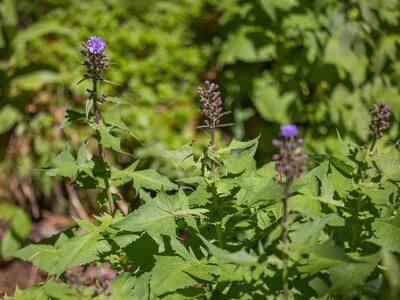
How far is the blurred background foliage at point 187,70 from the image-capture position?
164 inches

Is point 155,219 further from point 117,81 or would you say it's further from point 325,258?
point 117,81

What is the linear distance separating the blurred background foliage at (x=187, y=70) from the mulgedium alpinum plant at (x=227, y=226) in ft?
6.41

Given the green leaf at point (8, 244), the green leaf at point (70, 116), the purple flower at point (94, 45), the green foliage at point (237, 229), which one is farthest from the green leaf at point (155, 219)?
the green leaf at point (8, 244)

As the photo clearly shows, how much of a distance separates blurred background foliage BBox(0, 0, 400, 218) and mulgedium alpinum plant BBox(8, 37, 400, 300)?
1955mm

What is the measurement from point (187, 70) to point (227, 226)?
3.18 metres

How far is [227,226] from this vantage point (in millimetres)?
1945

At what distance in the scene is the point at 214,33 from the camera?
5.23 metres

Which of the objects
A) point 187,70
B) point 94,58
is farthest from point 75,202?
point 94,58

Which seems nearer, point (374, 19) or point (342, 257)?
point (342, 257)

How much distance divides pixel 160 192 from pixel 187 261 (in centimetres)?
25

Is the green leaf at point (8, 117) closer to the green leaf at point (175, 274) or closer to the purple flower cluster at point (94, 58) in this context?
the purple flower cluster at point (94, 58)

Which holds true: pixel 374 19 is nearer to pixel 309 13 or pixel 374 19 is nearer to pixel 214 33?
pixel 309 13

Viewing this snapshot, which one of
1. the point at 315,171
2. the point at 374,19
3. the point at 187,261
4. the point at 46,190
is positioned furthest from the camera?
the point at 46,190

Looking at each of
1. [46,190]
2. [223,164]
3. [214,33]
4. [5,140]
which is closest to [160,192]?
[223,164]
